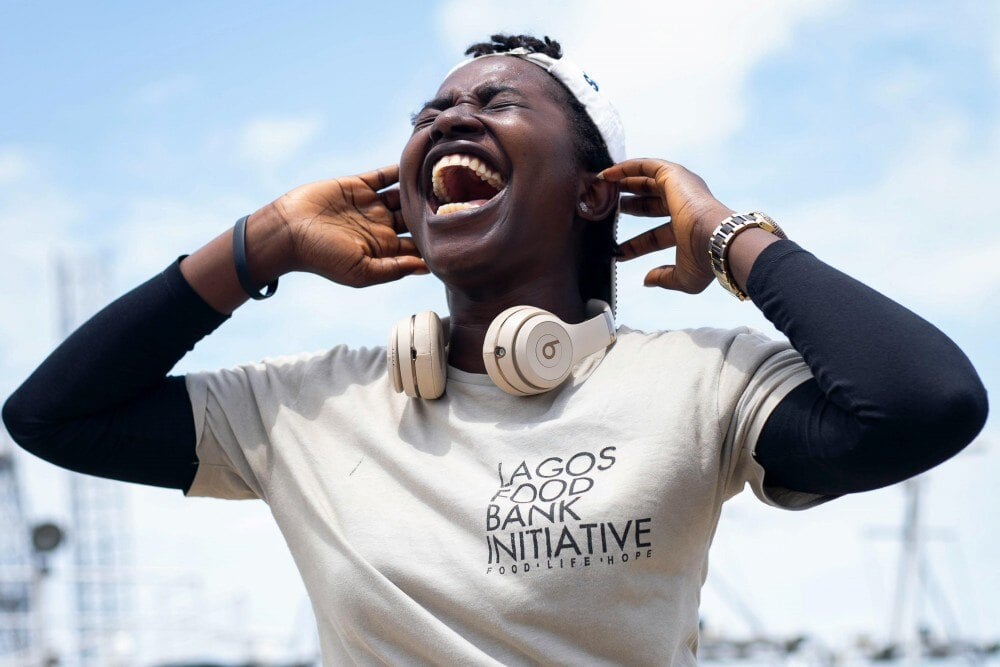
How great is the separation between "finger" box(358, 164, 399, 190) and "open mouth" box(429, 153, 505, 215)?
0.29 metres

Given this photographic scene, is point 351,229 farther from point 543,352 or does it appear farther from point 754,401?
point 754,401

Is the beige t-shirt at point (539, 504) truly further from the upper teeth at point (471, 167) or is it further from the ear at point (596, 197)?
the upper teeth at point (471, 167)

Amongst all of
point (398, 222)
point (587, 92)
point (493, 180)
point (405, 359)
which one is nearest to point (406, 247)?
point (398, 222)

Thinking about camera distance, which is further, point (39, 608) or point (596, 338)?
point (39, 608)

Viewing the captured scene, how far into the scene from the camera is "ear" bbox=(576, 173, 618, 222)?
3.65 meters

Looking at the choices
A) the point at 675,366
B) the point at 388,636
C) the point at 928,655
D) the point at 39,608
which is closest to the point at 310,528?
the point at 388,636

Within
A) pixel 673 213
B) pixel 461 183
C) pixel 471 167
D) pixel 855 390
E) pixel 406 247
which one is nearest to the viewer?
pixel 855 390

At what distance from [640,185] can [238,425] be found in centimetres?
127

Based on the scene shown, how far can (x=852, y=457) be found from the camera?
2863 millimetres

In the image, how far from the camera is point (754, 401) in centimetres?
304

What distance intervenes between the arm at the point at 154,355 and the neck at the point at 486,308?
0.25m

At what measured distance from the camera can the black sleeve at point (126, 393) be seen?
11.7 feet

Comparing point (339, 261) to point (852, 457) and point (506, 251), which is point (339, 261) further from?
point (852, 457)

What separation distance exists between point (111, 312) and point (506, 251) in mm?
1110
